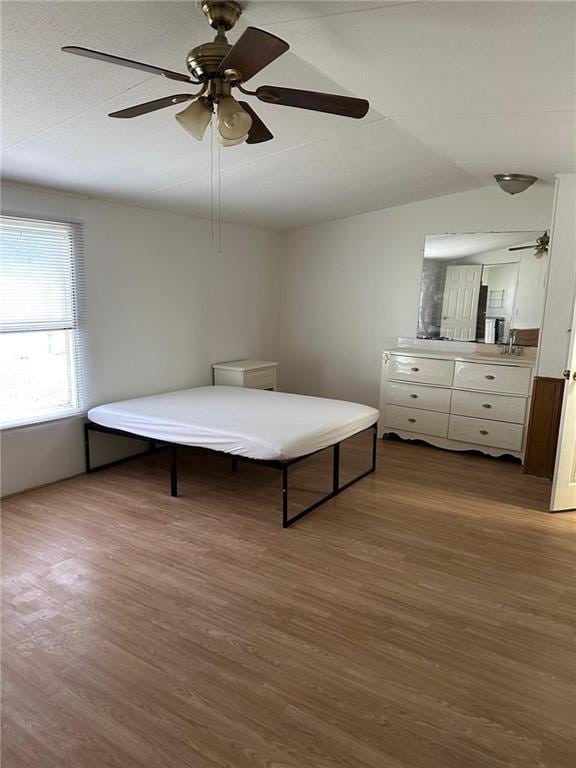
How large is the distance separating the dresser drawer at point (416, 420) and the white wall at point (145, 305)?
1.76 meters

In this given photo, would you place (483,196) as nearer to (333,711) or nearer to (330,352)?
(330,352)

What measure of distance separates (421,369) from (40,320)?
130 inches

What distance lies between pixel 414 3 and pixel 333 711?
248 centimetres

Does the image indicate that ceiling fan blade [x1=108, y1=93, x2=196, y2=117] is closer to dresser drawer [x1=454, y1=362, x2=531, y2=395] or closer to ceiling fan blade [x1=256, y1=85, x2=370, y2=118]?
ceiling fan blade [x1=256, y1=85, x2=370, y2=118]

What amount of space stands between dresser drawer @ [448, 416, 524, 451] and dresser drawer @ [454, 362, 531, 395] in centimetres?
30

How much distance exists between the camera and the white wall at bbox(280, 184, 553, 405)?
4949 mm

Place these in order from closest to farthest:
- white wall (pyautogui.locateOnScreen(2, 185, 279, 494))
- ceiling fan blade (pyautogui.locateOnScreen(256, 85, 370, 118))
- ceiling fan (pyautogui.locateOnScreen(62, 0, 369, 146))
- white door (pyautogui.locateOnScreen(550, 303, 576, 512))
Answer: ceiling fan (pyautogui.locateOnScreen(62, 0, 369, 146))
ceiling fan blade (pyautogui.locateOnScreen(256, 85, 370, 118))
white door (pyautogui.locateOnScreen(550, 303, 576, 512))
white wall (pyautogui.locateOnScreen(2, 185, 279, 494))

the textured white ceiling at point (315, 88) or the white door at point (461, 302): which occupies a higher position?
the textured white ceiling at point (315, 88)

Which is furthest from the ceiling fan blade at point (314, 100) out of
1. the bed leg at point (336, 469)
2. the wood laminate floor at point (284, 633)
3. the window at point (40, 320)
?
the window at point (40, 320)

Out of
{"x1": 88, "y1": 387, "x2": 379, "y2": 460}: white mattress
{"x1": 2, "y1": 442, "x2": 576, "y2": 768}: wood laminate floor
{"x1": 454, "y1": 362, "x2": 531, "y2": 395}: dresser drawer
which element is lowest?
{"x1": 2, "y1": 442, "x2": 576, "y2": 768}: wood laminate floor

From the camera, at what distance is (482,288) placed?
4965 millimetres

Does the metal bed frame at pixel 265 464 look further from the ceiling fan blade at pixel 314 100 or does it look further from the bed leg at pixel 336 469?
the ceiling fan blade at pixel 314 100

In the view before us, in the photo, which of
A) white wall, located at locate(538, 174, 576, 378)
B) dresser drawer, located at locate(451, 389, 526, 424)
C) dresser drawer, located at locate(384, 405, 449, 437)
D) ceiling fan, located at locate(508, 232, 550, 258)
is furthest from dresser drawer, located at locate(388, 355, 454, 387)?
ceiling fan, located at locate(508, 232, 550, 258)

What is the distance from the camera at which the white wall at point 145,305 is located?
382 cm
